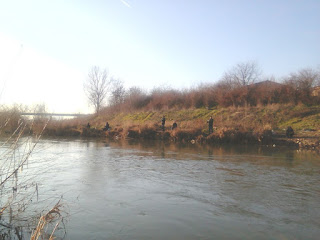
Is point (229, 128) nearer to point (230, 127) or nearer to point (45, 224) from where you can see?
point (230, 127)

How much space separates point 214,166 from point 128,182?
5.49 metres

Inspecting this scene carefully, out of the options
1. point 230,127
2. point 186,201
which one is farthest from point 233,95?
point 186,201

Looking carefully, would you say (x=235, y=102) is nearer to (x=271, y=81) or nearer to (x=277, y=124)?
(x=271, y=81)

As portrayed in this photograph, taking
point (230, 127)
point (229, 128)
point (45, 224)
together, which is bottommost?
point (45, 224)

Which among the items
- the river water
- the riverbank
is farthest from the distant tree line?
the river water

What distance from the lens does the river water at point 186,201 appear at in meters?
6.33

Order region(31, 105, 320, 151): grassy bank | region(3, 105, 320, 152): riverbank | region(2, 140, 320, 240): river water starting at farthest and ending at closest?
1. region(31, 105, 320, 151): grassy bank
2. region(3, 105, 320, 152): riverbank
3. region(2, 140, 320, 240): river water

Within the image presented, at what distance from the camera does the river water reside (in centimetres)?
633

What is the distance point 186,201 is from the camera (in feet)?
27.6

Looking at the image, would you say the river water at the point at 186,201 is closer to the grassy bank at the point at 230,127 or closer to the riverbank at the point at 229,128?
the riverbank at the point at 229,128

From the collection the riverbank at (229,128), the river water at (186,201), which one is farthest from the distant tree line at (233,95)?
the river water at (186,201)

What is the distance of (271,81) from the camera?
43688mm

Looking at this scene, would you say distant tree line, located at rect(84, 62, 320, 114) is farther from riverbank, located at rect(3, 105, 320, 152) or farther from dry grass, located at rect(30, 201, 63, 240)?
dry grass, located at rect(30, 201, 63, 240)

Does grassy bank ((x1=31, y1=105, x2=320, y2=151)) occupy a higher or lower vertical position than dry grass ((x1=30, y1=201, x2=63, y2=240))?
higher
